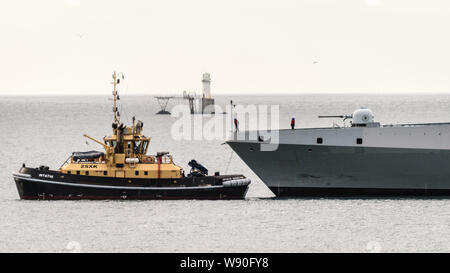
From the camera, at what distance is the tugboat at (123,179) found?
160ft

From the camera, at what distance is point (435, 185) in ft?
164

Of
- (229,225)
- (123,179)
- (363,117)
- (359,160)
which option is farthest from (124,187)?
(363,117)

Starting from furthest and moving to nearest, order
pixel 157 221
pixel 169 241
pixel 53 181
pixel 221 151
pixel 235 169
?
1. pixel 221 151
2. pixel 235 169
3. pixel 53 181
4. pixel 157 221
5. pixel 169 241

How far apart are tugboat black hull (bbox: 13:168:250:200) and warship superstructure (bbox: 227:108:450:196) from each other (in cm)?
267

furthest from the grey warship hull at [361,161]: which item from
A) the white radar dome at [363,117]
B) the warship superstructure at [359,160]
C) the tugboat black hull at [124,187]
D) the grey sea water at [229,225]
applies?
the tugboat black hull at [124,187]

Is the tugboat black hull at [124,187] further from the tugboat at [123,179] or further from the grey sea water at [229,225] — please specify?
the grey sea water at [229,225]

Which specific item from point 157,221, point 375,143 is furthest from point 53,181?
point 375,143

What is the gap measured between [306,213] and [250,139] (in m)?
6.58

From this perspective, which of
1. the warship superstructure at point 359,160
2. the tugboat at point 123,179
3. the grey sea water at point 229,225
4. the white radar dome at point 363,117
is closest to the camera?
the grey sea water at point 229,225

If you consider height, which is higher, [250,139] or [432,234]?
[250,139]

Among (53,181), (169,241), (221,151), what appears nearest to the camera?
(169,241)

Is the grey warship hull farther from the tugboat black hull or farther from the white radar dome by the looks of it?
the tugboat black hull

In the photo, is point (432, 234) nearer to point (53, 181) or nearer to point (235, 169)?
point (53, 181)

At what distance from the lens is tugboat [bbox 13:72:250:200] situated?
160 ft
